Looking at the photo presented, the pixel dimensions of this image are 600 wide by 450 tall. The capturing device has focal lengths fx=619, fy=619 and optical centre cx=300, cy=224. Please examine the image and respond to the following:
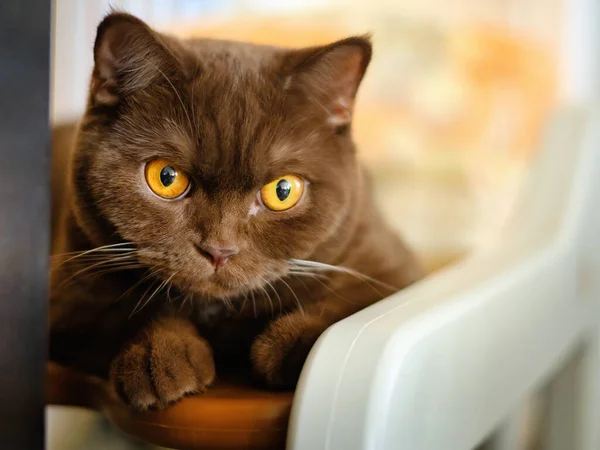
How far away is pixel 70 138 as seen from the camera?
2.44 feet

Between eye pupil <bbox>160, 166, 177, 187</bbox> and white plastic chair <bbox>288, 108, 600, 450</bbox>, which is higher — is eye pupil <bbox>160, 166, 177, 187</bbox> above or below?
above

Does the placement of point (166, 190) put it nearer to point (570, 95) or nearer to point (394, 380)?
point (394, 380)

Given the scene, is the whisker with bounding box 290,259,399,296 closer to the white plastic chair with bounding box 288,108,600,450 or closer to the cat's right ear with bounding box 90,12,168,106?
the white plastic chair with bounding box 288,108,600,450

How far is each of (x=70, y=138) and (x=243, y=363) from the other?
0.35 metres

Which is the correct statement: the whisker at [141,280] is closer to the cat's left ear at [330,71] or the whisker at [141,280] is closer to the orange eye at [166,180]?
the orange eye at [166,180]

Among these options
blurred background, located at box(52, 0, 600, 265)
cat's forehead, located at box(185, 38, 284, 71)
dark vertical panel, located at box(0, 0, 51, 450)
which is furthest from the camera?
blurred background, located at box(52, 0, 600, 265)

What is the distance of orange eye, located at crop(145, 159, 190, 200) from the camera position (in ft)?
2.05

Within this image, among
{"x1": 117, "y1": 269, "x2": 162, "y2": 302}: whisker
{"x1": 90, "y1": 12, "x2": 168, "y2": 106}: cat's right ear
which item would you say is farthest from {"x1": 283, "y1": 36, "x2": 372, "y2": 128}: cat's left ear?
{"x1": 117, "y1": 269, "x2": 162, "y2": 302}: whisker

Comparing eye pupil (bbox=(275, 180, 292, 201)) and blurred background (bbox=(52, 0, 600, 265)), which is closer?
eye pupil (bbox=(275, 180, 292, 201))

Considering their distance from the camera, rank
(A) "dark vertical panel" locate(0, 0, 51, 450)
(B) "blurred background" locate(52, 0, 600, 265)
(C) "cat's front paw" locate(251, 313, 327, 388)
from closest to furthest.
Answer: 1. (A) "dark vertical panel" locate(0, 0, 51, 450)
2. (C) "cat's front paw" locate(251, 313, 327, 388)
3. (B) "blurred background" locate(52, 0, 600, 265)

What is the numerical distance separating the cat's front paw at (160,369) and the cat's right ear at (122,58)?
251 mm

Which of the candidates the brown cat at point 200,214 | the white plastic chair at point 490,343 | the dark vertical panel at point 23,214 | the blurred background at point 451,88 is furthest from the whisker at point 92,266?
the blurred background at point 451,88

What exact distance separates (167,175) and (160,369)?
0.19 m

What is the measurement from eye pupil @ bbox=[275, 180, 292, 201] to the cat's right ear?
17cm
